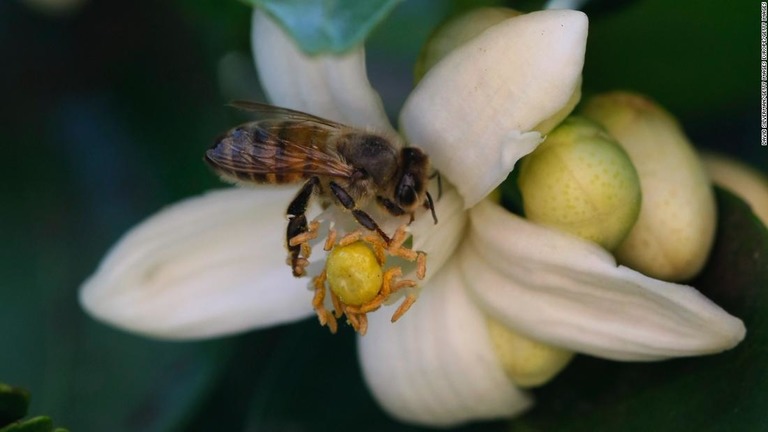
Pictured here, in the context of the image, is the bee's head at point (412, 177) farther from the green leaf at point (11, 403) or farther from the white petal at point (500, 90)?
the green leaf at point (11, 403)

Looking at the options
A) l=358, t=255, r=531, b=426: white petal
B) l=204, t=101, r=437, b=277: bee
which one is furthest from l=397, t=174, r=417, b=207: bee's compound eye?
l=358, t=255, r=531, b=426: white petal

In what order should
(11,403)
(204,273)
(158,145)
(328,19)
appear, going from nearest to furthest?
(328,19) → (11,403) → (204,273) → (158,145)

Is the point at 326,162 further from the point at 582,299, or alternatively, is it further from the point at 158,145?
the point at 158,145

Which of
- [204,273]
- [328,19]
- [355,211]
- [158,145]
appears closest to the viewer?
[328,19]

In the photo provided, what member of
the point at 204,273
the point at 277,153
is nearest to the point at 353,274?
the point at 277,153

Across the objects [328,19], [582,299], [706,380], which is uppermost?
[328,19]

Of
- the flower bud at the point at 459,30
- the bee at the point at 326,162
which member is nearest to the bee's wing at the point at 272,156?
the bee at the point at 326,162

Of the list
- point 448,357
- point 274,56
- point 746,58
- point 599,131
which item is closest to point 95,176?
point 274,56

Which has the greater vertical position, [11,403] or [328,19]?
[328,19]
